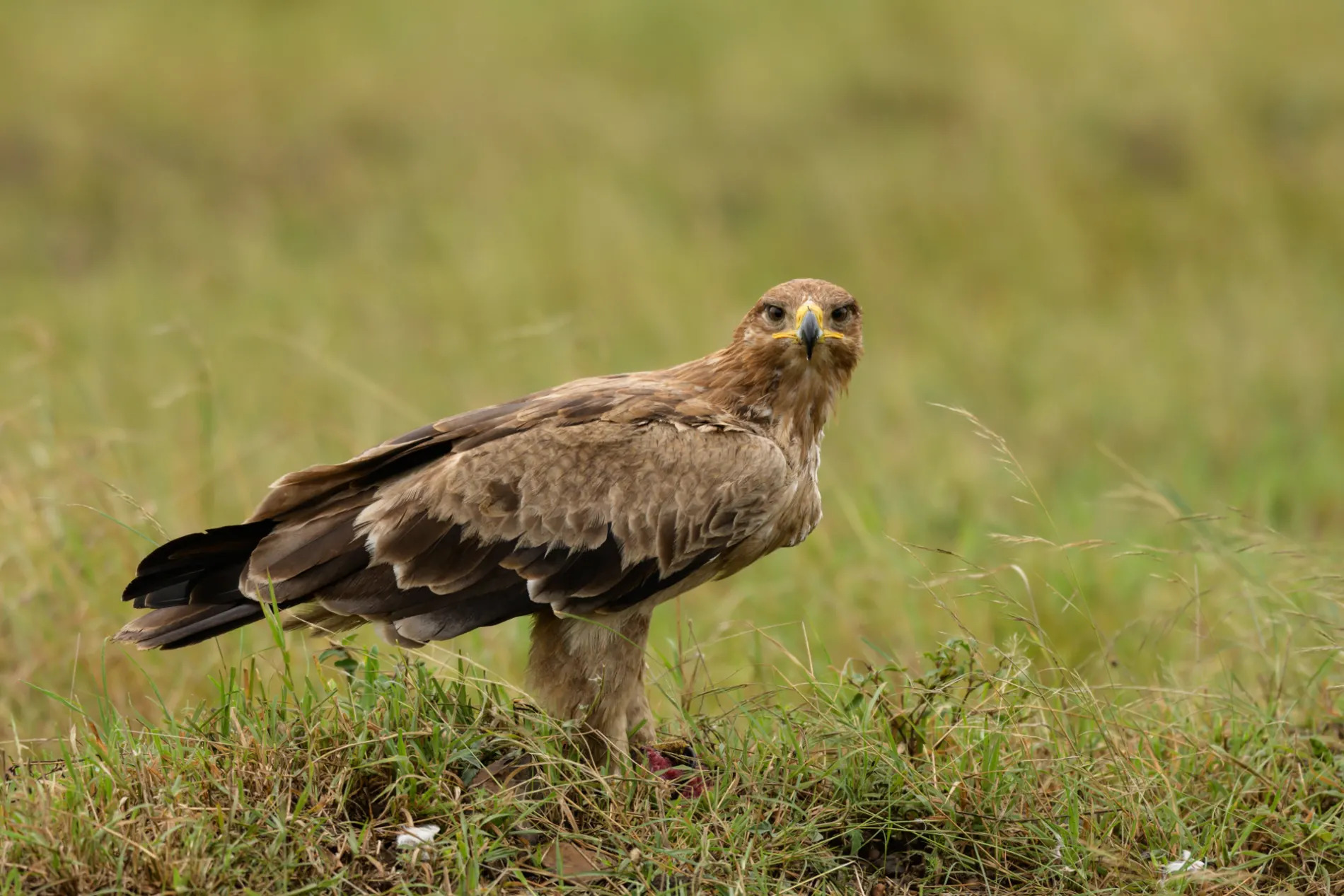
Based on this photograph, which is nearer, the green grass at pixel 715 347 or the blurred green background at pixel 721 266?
the green grass at pixel 715 347

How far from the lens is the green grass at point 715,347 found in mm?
3521

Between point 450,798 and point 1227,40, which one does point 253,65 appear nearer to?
point 1227,40

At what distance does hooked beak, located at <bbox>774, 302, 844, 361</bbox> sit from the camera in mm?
4059

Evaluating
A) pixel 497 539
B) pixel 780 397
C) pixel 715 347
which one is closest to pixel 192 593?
pixel 497 539

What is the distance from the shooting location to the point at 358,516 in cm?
391

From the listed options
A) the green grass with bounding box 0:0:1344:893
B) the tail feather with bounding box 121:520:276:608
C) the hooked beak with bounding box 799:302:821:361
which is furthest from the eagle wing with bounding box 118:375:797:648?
the hooked beak with bounding box 799:302:821:361

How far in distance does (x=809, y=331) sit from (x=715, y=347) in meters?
4.56

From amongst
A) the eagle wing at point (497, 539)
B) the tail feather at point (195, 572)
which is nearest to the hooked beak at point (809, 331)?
the eagle wing at point (497, 539)

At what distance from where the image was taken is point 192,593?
12.6 feet

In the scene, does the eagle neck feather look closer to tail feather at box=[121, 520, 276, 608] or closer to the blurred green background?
the blurred green background

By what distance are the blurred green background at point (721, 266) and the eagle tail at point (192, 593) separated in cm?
79

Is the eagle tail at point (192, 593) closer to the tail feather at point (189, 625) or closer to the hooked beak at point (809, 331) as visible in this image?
the tail feather at point (189, 625)

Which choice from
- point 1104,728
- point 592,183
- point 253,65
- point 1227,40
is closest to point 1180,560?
point 1104,728

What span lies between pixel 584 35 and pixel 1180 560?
8801 mm
